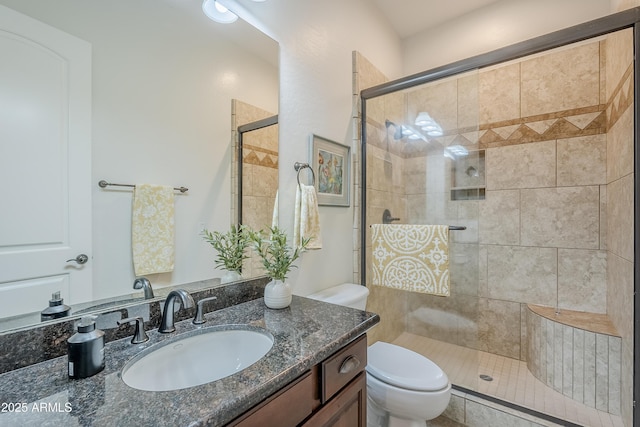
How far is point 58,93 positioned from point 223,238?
0.68 meters

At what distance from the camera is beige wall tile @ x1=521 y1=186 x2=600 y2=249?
6.72 feet

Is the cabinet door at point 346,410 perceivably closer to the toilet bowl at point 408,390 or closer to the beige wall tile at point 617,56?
the toilet bowl at point 408,390

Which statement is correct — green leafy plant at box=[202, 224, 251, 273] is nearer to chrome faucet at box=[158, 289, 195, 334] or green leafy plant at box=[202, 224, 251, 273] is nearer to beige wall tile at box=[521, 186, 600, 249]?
chrome faucet at box=[158, 289, 195, 334]

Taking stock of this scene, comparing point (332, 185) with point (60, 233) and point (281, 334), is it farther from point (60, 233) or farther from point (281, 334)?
point (60, 233)

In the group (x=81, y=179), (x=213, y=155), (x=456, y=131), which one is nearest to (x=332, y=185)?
(x=213, y=155)

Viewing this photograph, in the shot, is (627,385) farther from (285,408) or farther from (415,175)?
(285,408)

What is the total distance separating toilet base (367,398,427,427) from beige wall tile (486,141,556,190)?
1849mm

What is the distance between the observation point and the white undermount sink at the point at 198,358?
79cm

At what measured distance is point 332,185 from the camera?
6.11 feet

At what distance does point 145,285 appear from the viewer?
980 mm

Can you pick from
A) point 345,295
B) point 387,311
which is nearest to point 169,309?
point 345,295

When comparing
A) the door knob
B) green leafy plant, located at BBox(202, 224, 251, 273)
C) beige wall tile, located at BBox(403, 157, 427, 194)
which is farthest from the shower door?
the door knob

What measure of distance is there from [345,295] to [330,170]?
30.5 inches

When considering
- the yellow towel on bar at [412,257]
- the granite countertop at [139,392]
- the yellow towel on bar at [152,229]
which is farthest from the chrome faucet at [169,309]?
the yellow towel on bar at [412,257]
